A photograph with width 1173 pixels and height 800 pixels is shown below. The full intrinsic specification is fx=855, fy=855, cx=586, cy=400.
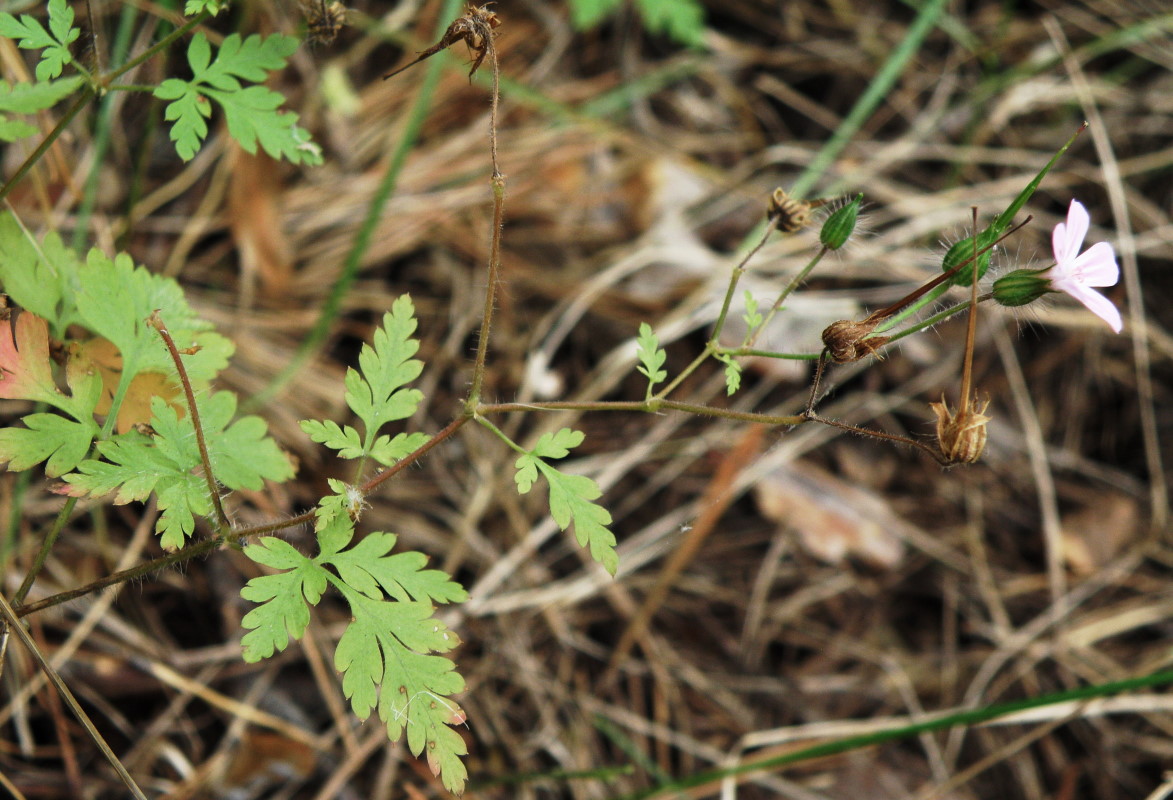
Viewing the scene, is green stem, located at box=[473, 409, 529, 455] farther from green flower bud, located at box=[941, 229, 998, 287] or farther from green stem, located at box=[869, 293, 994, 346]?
green flower bud, located at box=[941, 229, 998, 287]

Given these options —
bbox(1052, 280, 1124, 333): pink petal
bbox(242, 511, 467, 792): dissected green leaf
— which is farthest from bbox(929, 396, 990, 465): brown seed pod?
bbox(242, 511, 467, 792): dissected green leaf

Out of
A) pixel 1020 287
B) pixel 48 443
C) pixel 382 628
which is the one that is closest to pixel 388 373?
pixel 382 628

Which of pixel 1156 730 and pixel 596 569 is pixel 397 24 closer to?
pixel 596 569

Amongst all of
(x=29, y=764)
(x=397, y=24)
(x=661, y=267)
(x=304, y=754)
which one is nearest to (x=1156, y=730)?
(x=661, y=267)

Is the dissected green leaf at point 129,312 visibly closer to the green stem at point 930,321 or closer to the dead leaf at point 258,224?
the green stem at point 930,321

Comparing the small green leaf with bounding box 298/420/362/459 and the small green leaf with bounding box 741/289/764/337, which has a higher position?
the small green leaf with bounding box 741/289/764/337

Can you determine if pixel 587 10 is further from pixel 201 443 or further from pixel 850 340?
pixel 201 443

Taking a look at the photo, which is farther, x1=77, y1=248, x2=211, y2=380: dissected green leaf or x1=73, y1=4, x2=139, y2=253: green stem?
x1=73, y1=4, x2=139, y2=253: green stem
